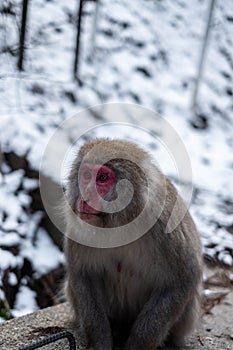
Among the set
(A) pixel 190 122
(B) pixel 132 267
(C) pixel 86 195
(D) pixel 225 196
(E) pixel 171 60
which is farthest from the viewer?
(E) pixel 171 60

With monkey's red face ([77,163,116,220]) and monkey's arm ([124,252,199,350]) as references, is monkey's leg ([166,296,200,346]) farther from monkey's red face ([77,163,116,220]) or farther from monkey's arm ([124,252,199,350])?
monkey's red face ([77,163,116,220])

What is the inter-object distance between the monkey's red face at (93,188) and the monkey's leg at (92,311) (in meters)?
0.53

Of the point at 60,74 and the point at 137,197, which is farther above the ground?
the point at 137,197

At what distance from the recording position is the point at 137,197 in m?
2.67

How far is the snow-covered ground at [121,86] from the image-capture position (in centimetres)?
462

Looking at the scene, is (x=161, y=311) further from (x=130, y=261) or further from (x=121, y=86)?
(x=121, y=86)

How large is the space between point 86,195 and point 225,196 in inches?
146

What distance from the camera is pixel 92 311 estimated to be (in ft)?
9.70

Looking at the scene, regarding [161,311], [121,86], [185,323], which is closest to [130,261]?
[161,311]

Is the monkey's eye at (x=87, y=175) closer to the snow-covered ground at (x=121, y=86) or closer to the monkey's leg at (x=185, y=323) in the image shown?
the monkey's leg at (x=185, y=323)


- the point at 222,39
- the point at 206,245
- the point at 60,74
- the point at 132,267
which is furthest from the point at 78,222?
the point at 222,39

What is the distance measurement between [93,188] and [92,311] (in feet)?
2.24

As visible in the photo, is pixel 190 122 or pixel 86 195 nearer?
pixel 86 195

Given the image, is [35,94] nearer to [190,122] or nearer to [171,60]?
[190,122]
